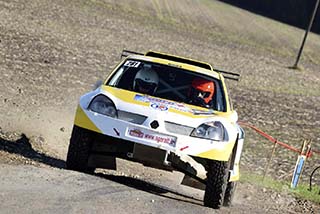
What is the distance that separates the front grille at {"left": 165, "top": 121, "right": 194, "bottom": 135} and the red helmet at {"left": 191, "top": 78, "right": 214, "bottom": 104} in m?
1.25

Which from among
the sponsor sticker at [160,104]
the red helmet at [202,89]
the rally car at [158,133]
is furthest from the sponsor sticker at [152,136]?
the red helmet at [202,89]

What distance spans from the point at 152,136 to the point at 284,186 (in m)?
6.55

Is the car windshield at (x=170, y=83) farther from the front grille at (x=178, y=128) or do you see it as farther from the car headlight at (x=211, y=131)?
the front grille at (x=178, y=128)

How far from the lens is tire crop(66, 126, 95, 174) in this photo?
31.7 feet

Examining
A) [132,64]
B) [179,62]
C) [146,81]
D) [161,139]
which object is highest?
[179,62]

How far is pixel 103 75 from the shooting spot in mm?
24594

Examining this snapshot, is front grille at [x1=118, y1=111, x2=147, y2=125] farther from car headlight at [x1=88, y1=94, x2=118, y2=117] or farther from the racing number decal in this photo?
the racing number decal

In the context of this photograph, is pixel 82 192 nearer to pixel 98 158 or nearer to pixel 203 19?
pixel 98 158

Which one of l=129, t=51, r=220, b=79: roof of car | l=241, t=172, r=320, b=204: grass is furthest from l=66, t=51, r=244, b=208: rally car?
l=241, t=172, r=320, b=204: grass

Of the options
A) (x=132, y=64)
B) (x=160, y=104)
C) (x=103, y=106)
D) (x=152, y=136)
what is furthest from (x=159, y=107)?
(x=132, y=64)

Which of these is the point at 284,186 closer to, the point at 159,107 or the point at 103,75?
the point at 159,107

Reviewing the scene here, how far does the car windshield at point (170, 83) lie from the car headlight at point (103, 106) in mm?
874

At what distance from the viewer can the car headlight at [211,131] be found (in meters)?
9.48

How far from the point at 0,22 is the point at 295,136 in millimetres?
11922
